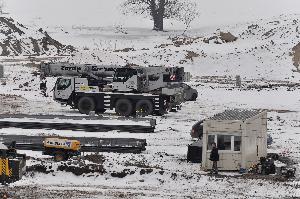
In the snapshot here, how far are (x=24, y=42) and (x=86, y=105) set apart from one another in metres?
41.7

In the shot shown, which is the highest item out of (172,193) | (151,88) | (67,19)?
(67,19)

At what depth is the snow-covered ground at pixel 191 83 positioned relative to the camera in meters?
23.5

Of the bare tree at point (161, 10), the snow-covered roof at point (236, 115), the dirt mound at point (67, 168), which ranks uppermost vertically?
the bare tree at point (161, 10)

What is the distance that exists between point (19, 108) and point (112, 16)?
7129cm

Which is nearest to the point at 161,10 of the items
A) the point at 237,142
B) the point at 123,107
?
the point at 123,107

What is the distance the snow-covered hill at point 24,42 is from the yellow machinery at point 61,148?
166 feet

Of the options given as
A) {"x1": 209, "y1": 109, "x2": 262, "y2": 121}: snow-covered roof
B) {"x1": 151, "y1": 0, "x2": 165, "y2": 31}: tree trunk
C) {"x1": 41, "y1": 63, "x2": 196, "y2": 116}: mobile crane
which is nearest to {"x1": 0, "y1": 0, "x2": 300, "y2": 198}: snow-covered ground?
{"x1": 41, "y1": 63, "x2": 196, "y2": 116}: mobile crane

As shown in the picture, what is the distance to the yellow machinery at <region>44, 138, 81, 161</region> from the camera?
26.5 m

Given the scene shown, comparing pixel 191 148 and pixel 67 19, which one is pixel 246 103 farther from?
pixel 67 19

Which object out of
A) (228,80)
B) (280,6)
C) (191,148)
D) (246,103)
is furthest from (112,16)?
(191,148)

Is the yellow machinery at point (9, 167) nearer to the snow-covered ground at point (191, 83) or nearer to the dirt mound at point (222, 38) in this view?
the snow-covered ground at point (191, 83)

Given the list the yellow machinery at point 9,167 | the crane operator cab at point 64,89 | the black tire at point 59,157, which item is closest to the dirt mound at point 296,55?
the crane operator cab at point 64,89

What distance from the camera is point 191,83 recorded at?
58281 millimetres

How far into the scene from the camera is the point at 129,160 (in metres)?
26.9
